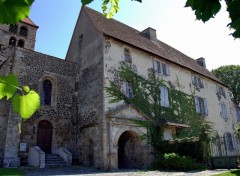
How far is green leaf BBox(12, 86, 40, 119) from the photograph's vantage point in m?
1.04

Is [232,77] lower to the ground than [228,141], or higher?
higher

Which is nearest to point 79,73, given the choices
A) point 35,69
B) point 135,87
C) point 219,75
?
point 35,69

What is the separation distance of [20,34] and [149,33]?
15700 mm

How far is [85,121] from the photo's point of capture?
54.6 ft

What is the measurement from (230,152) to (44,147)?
17.9 metres

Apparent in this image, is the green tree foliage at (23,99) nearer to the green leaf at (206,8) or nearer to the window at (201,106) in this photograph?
the green leaf at (206,8)

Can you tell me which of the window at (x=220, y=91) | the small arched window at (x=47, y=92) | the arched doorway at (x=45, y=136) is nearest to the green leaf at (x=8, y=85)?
the arched doorway at (x=45, y=136)

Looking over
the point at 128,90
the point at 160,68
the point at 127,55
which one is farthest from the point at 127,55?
the point at 160,68

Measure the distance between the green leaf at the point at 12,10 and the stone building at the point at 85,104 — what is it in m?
13.7

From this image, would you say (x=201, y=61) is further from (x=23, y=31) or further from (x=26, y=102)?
(x=26, y=102)

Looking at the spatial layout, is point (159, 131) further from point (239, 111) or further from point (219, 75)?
point (219, 75)

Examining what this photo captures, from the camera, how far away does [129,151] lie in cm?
1681

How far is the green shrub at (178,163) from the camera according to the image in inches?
502

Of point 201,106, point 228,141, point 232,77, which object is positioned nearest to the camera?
point 201,106
